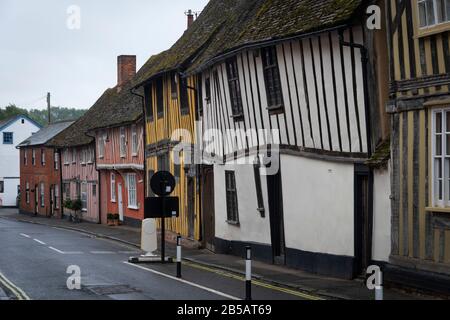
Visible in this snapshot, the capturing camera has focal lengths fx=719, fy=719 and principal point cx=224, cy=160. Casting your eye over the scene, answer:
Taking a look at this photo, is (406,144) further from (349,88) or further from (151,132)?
(151,132)

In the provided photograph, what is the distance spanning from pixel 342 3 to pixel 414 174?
4495 mm

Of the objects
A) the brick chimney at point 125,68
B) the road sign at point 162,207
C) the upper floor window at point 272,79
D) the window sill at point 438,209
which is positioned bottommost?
the road sign at point 162,207

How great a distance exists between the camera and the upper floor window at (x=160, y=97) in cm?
3016

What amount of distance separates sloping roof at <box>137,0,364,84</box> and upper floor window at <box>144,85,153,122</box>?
7.03ft

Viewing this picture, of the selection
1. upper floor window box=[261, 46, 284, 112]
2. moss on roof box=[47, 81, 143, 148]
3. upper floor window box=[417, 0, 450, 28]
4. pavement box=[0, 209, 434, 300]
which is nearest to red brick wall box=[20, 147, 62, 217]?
moss on roof box=[47, 81, 143, 148]

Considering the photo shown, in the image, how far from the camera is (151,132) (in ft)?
107

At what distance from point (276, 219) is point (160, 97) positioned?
1249 centimetres


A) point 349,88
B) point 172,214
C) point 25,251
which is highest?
point 349,88

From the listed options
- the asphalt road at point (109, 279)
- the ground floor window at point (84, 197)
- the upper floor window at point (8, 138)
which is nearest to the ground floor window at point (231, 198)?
the asphalt road at point (109, 279)

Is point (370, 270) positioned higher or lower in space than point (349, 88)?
lower

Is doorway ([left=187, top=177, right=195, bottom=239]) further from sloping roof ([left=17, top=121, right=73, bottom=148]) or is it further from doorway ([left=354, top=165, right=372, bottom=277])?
sloping roof ([left=17, top=121, right=73, bottom=148])

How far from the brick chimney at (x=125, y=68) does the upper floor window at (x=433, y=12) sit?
107 ft

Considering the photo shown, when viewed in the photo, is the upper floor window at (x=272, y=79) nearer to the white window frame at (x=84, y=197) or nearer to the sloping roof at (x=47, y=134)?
the white window frame at (x=84, y=197)

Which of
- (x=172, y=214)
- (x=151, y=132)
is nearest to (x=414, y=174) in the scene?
(x=172, y=214)
